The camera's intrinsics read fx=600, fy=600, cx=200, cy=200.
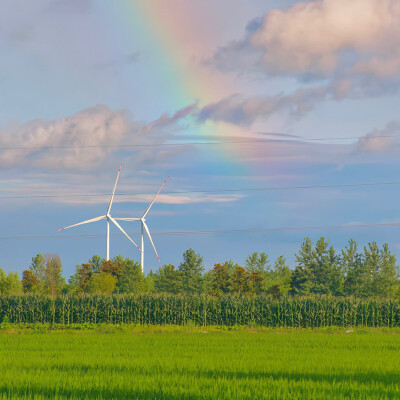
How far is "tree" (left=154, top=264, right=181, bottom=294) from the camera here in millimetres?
96781

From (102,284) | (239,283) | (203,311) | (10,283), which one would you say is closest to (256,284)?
(239,283)

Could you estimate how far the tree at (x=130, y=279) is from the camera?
9362 cm

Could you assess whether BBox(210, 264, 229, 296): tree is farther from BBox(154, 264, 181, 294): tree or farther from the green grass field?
the green grass field

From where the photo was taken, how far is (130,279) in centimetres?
9581

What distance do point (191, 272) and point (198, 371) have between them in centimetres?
7684

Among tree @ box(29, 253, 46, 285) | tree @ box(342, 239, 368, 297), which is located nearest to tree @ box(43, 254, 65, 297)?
tree @ box(29, 253, 46, 285)

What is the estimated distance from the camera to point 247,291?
97.2 metres

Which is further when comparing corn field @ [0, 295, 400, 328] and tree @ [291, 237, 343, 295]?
tree @ [291, 237, 343, 295]

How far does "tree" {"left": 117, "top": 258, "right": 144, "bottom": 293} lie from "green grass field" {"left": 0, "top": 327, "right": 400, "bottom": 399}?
193 feet

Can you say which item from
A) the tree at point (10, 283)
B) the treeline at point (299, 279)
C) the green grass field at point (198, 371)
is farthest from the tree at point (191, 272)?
the green grass field at point (198, 371)

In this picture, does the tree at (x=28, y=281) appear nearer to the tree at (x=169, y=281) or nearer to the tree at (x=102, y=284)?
the tree at (x=102, y=284)

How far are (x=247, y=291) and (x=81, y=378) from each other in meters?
79.8

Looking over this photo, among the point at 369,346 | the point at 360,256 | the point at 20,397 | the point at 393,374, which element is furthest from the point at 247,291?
the point at 20,397

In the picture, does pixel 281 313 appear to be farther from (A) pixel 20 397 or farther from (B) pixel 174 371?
(A) pixel 20 397
